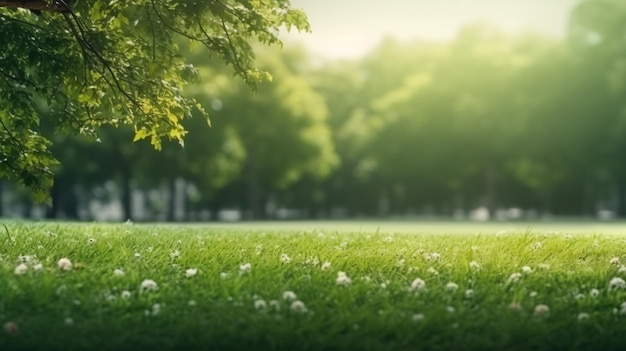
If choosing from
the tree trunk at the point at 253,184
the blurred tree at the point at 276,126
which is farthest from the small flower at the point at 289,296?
the tree trunk at the point at 253,184

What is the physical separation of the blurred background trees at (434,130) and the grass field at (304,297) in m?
32.6

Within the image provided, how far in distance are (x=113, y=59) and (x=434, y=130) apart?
42187mm

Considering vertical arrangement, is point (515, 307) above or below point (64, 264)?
below

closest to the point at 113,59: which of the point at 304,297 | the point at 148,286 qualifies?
the point at 148,286

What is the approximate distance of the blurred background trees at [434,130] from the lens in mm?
45781

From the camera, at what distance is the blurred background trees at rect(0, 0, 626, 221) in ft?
150

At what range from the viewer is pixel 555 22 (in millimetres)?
55750

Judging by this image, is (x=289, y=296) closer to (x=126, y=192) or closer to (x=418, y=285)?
(x=418, y=285)

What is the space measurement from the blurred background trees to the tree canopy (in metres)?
29.8

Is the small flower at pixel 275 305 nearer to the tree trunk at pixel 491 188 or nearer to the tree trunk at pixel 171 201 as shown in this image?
the tree trunk at pixel 491 188

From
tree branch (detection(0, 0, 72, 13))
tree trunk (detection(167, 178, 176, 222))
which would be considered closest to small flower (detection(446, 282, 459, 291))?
tree branch (detection(0, 0, 72, 13))

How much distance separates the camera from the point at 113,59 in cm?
1250

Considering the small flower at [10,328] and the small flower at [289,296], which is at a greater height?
the small flower at [289,296]

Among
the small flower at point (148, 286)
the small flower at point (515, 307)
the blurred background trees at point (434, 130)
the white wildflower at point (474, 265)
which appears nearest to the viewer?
the small flower at point (515, 307)
